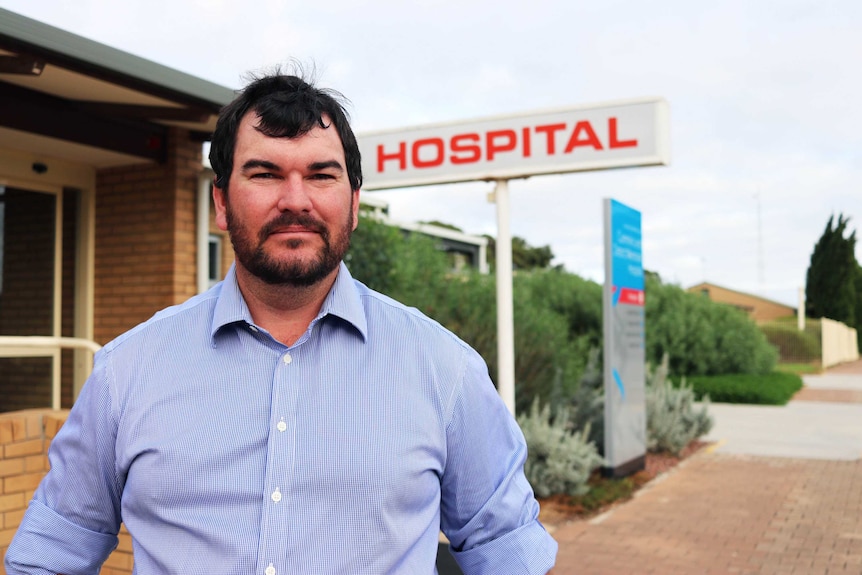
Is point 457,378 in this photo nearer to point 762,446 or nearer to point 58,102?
point 58,102

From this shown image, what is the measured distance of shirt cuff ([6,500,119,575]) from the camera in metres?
1.69

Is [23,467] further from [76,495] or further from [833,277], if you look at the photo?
[833,277]

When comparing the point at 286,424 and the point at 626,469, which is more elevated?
the point at 286,424

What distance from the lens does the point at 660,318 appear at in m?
19.8

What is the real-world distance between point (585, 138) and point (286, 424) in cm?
555

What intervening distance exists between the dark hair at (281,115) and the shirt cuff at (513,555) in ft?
2.78

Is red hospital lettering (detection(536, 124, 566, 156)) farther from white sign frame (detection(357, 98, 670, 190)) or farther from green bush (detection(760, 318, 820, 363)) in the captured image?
green bush (detection(760, 318, 820, 363))

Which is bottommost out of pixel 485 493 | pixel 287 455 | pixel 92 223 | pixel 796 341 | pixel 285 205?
pixel 796 341

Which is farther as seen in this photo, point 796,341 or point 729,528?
point 796,341

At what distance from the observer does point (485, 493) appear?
1735 millimetres

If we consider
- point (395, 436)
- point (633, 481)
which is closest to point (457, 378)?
point (395, 436)

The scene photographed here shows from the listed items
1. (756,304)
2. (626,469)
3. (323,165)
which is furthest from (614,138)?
(756,304)

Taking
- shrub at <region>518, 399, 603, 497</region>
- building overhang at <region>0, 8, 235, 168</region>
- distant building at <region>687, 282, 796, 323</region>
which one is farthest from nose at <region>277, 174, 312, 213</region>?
distant building at <region>687, 282, 796, 323</region>

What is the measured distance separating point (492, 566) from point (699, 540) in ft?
16.4
